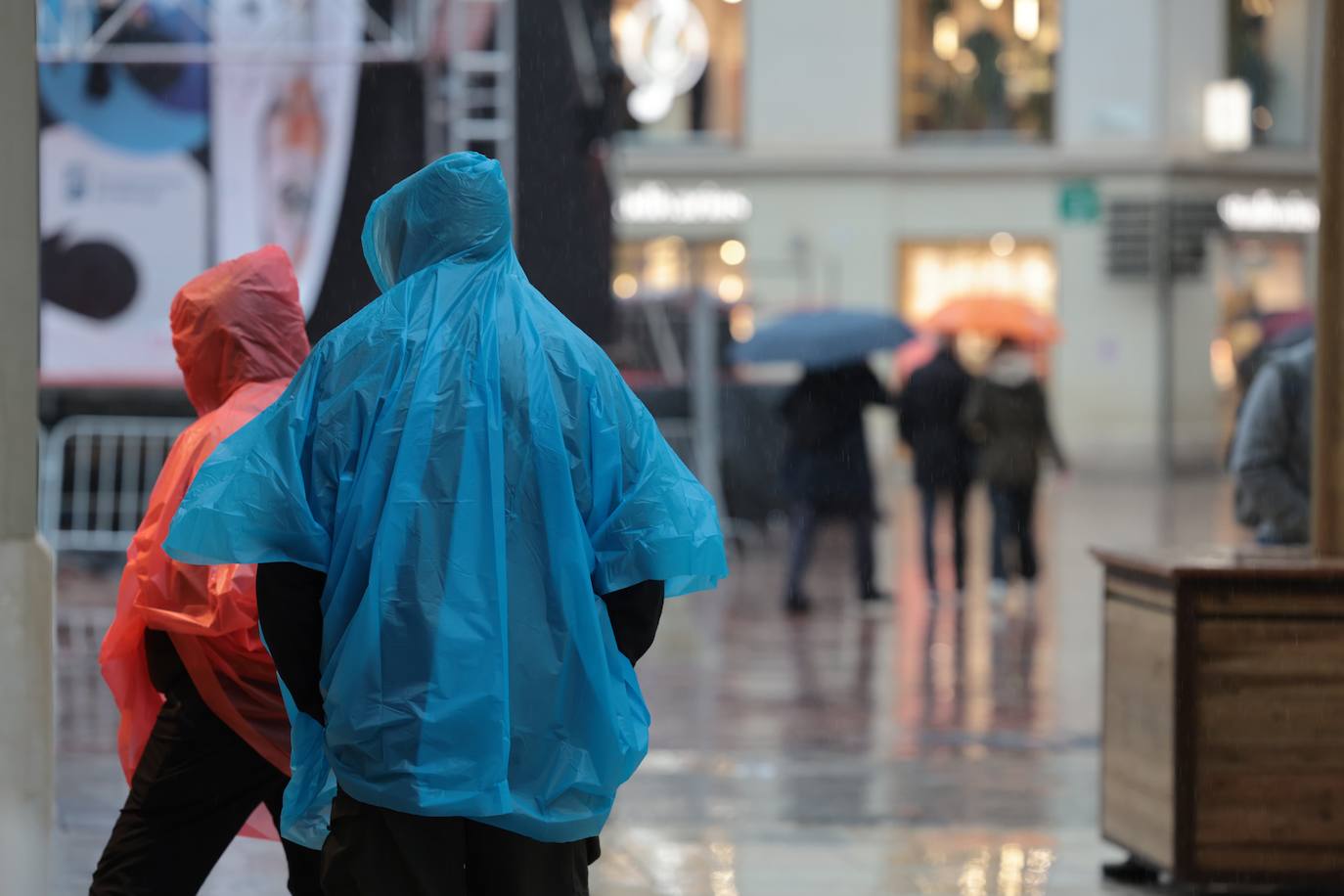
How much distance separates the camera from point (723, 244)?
30891 millimetres

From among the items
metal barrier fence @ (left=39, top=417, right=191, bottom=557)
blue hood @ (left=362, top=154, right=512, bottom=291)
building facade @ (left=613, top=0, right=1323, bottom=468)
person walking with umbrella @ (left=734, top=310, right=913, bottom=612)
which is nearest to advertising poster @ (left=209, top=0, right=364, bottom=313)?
metal barrier fence @ (left=39, top=417, right=191, bottom=557)

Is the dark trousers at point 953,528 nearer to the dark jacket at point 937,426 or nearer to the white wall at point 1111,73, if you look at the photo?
the dark jacket at point 937,426

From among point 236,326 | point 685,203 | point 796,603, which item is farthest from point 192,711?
point 685,203

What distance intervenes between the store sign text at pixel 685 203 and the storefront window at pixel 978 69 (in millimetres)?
2846

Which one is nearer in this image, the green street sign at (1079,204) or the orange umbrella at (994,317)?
the orange umbrella at (994,317)

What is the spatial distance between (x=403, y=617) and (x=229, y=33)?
35.5 ft

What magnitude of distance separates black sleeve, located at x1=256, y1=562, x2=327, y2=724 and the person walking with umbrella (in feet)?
31.7

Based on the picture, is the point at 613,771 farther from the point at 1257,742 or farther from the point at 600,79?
the point at 600,79

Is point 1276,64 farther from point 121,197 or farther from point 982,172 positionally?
point 121,197

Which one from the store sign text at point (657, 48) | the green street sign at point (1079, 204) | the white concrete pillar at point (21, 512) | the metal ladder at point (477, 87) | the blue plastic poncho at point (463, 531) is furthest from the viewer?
the green street sign at point (1079, 204)

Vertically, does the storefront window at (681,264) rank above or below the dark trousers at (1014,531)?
above

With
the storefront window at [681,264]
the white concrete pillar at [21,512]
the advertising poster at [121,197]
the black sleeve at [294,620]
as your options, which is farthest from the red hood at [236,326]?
the storefront window at [681,264]

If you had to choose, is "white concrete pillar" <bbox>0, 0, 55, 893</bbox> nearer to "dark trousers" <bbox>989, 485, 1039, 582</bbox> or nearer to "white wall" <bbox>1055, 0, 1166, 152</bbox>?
"dark trousers" <bbox>989, 485, 1039, 582</bbox>

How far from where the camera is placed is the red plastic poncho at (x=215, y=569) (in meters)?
3.98
